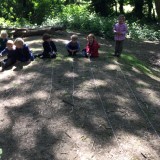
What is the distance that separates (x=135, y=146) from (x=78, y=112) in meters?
1.51

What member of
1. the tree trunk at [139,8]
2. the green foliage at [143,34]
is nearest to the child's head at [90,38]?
the green foliage at [143,34]

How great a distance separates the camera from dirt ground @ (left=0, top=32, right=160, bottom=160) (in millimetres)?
5652

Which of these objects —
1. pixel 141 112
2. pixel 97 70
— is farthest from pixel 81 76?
pixel 141 112

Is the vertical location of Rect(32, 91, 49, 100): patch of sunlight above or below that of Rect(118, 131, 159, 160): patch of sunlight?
above

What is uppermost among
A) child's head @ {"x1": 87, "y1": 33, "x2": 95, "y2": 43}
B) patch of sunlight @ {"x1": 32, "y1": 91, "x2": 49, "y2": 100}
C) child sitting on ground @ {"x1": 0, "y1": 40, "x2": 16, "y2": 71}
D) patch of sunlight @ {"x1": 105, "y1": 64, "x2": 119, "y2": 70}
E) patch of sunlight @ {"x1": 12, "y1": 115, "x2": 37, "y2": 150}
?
child's head @ {"x1": 87, "y1": 33, "x2": 95, "y2": 43}

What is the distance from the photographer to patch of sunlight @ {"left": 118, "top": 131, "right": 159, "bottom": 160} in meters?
5.55

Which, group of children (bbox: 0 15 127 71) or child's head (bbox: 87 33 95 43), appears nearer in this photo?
group of children (bbox: 0 15 127 71)

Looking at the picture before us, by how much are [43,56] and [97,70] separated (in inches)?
73.6

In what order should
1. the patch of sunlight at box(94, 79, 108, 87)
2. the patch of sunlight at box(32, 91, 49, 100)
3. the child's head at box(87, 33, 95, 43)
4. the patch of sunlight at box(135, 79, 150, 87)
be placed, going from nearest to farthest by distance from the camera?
the patch of sunlight at box(32, 91, 49, 100), the patch of sunlight at box(94, 79, 108, 87), the patch of sunlight at box(135, 79, 150, 87), the child's head at box(87, 33, 95, 43)

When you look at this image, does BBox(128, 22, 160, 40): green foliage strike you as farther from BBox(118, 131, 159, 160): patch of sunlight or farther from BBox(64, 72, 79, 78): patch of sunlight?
BBox(118, 131, 159, 160): patch of sunlight

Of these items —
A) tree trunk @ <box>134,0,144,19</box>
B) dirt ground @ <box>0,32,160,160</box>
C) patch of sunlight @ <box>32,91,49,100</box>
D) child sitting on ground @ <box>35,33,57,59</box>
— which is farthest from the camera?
tree trunk @ <box>134,0,144,19</box>

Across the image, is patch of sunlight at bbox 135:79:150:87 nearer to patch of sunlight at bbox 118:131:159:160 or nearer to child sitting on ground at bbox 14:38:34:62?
patch of sunlight at bbox 118:131:159:160

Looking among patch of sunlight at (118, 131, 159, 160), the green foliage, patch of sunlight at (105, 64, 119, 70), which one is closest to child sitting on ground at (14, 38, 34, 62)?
patch of sunlight at (105, 64, 119, 70)

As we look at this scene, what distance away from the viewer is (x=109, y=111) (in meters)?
6.96
